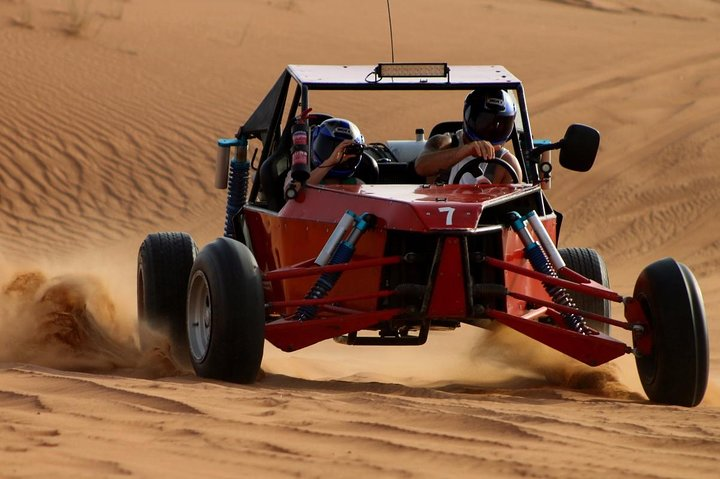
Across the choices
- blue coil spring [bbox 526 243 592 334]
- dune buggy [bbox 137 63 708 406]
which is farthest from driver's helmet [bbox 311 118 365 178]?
blue coil spring [bbox 526 243 592 334]

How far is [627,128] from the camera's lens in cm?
2098

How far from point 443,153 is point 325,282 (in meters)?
1.43

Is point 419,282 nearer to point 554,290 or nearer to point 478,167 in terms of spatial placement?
point 554,290

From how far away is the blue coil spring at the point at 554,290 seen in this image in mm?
7359

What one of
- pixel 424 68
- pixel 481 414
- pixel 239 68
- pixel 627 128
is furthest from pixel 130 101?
pixel 481 414

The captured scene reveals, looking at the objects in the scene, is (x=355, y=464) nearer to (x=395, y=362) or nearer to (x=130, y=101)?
(x=395, y=362)

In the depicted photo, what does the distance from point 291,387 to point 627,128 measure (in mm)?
14460

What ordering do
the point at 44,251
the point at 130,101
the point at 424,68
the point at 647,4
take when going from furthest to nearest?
the point at 647,4
the point at 130,101
the point at 44,251
the point at 424,68

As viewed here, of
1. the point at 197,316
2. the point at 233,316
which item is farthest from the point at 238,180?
the point at 233,316

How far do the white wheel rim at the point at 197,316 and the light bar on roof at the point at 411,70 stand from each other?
2.00 meters

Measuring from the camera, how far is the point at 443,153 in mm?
8398

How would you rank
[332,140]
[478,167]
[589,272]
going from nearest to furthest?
[478,167] → [332,140] → [589,272]

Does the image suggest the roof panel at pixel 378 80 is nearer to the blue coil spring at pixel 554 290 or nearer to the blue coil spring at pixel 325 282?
the blue coil spring at pixel 325 282

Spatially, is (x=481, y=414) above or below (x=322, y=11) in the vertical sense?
below
